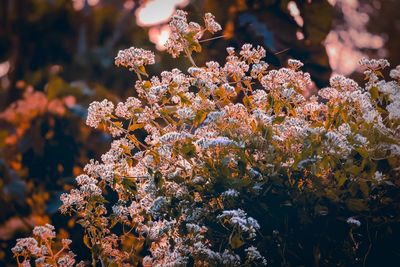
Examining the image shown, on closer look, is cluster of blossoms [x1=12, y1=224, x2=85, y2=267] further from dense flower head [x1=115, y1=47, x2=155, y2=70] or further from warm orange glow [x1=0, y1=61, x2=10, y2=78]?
warm orange glow [x1=0, y1=61, x2=10, y2=78]

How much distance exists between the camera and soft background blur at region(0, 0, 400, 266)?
11.6ft

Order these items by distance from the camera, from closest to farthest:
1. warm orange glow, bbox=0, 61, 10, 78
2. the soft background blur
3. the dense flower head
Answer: the dense flower head < the soft background blur < warm orange glow, bbox=0, 61, 10, 78

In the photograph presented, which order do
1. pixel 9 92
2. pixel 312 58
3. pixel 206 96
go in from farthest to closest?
pixel 9 92 → pixel 312 58 → pixel 206 96

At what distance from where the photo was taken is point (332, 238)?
168 centimetres

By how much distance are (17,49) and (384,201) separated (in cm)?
468

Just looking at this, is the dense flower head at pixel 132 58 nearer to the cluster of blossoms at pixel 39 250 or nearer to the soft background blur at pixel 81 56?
the soft background blur at pixel 81 56

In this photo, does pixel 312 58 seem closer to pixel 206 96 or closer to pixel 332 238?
pixel 206 96

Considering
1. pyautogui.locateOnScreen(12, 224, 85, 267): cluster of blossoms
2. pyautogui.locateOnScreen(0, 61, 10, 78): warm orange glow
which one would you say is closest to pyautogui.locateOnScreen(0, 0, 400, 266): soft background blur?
pyautogui.locateOnScreen(0, 61, 10, 78): warm orange glow

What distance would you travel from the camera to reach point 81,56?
18.5 ft

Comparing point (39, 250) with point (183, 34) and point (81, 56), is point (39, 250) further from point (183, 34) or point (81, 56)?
point (81, 56)

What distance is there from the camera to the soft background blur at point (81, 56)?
355 cm

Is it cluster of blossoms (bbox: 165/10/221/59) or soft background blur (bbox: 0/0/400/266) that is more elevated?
soft background blur (bbox: 0/0/400/266)

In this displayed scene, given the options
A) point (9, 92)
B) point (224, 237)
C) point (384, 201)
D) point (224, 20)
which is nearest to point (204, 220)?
point (224, 237)

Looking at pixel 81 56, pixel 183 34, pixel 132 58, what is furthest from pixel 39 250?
pixel 81 56
